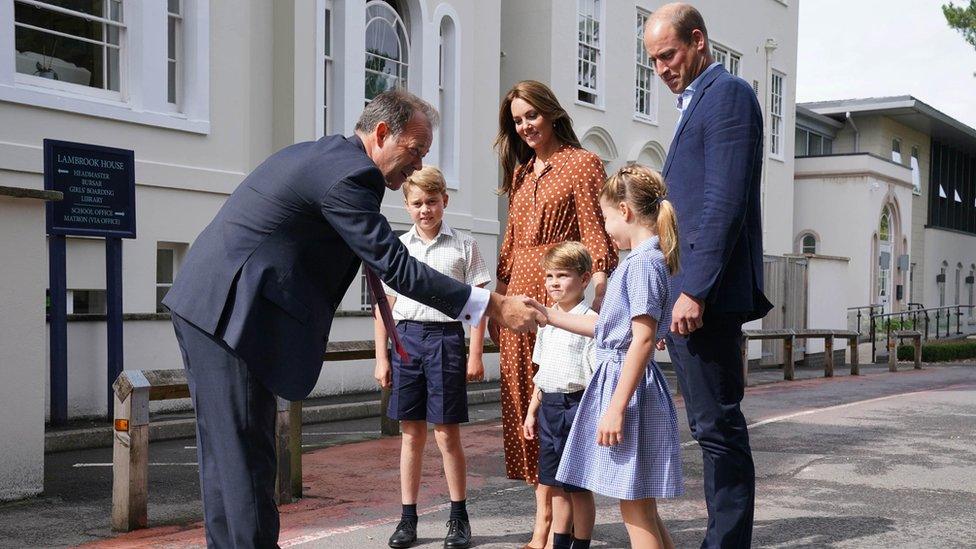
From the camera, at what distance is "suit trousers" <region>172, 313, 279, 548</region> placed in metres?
3.40

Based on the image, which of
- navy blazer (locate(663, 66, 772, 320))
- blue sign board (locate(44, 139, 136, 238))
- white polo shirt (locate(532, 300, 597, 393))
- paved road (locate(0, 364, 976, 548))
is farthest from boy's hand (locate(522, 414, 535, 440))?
blue sign board (locate(44, 139, 136, 238))

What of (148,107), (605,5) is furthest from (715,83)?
(605,5)

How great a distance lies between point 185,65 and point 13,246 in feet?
18.6

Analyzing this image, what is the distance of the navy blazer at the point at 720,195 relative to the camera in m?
4.02

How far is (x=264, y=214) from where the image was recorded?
337 cm

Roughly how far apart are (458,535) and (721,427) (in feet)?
5.37

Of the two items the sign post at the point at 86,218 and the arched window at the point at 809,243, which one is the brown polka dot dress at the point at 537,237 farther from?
the arched window at the point at 809,243

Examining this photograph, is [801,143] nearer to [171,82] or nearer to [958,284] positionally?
[958,284]

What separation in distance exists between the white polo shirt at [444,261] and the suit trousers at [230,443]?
1.95 m

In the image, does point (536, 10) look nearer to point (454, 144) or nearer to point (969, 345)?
point (454, 144)

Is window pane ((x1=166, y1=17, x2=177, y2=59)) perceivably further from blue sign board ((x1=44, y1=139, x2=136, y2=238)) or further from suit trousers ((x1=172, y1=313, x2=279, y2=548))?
suit trousers ((x1=172, y1=313, x2=279, y2=548))

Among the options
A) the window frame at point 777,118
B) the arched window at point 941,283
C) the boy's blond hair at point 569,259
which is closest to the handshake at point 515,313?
the boy's blond hair at point 569,259

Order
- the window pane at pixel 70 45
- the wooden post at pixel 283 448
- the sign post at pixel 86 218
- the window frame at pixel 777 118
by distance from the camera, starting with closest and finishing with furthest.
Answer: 1. the wooden post at pixel 283 448
2. the sign post at pixel 86 218
3. the window pane at pixel 70 45
4. the window frame at pixel 777 118

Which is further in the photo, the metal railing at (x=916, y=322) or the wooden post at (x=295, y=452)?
the metal railing at (x=916, y=322)
